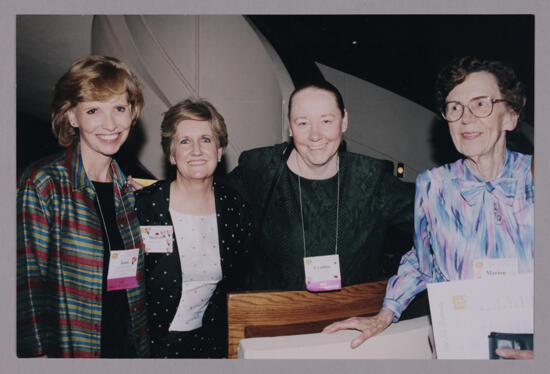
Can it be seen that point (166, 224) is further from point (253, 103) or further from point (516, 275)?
point (253, 103)

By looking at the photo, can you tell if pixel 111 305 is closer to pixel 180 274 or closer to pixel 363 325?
pixel 180 274

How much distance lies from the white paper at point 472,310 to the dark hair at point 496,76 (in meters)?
0.75

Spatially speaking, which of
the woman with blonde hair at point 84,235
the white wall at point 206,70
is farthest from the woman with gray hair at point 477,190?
the white wall at point 206,70

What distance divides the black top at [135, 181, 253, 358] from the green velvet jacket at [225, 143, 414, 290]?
0.43ft

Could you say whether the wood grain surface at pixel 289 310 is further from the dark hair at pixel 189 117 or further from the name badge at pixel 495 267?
the dark hair at pixel 189 117

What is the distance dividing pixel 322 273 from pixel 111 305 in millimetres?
1068

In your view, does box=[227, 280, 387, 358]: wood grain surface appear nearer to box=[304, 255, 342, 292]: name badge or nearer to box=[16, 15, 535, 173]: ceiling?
box=[304, 255, 342, 292]: name badge

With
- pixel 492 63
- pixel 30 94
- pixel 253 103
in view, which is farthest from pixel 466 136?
pixel 253 103

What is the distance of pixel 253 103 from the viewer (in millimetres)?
4707

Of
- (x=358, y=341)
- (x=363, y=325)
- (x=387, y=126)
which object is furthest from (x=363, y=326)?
(x=387, y=126)

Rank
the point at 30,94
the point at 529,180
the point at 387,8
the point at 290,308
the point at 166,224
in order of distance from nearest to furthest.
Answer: the point at 290,308
the point at 529,180
the point at 387,8
the point at 166,224
the point at 30,94

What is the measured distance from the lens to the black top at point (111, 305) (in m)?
1.68

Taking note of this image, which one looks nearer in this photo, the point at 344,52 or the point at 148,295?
the point at 148,295

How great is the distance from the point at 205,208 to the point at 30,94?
1401 mm
